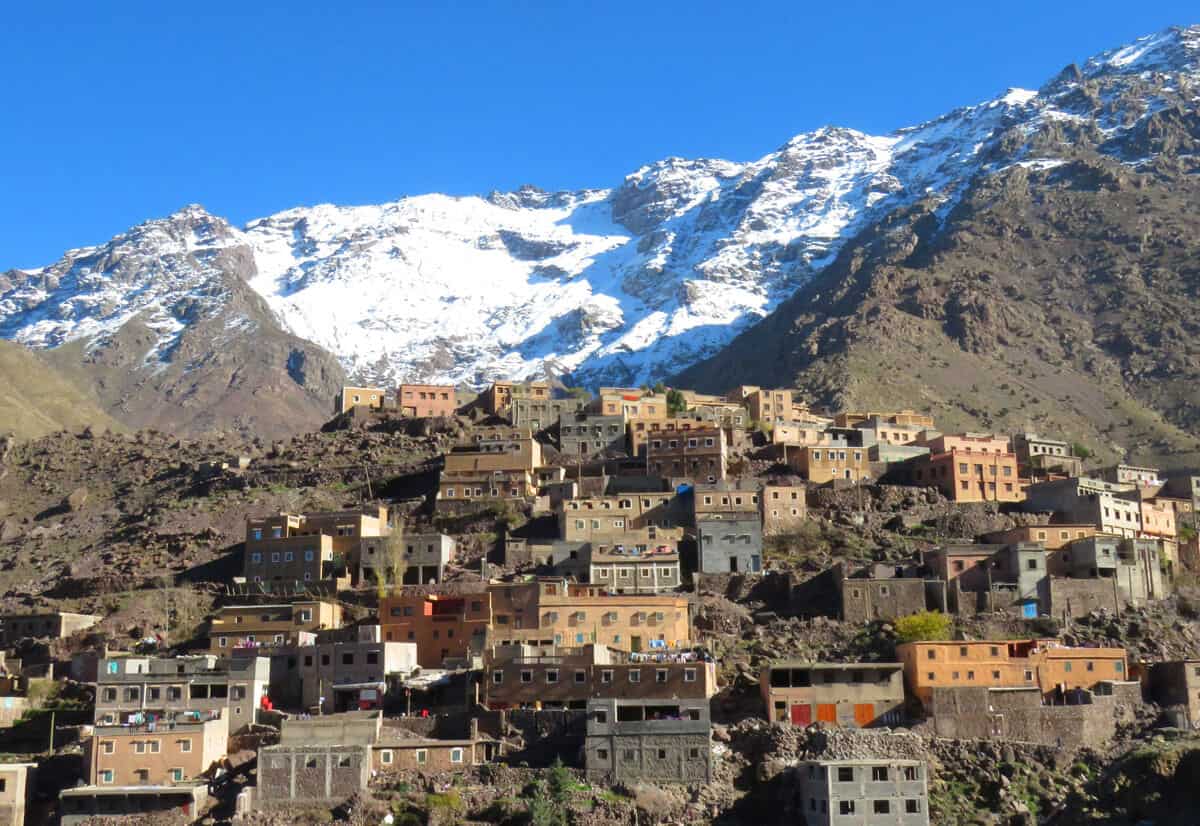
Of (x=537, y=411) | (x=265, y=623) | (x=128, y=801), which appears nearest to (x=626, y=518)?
(x=265, y=623)

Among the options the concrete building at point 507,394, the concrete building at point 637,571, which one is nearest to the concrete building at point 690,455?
the concrete building at point 637,571

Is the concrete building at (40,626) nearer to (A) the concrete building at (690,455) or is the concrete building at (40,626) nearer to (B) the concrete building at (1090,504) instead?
(A) the concrete building at (690,455)

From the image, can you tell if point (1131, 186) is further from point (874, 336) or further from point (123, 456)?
point (123, 456)

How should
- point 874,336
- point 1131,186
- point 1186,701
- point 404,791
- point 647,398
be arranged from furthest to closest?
point 1131,186 < point 874,336 < point 647,398 < point 1186,701 < point 404,791

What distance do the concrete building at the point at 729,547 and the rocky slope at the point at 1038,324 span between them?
58665mm

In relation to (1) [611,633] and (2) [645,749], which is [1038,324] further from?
(2) [645,749]

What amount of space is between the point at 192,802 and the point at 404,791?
317 inches

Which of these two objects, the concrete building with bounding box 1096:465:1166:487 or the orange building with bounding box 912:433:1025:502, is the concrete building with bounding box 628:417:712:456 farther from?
the concrete building with bounding box 1096:465:1166:487

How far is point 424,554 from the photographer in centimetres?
8631

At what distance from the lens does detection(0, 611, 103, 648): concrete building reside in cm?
8269

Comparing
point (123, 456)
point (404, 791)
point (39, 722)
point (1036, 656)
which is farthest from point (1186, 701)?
point (123, 456)

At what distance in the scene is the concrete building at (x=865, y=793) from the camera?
60219mm

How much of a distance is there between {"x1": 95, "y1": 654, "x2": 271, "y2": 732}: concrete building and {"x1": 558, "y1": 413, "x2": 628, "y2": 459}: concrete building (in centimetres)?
3884

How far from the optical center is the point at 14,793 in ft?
209
